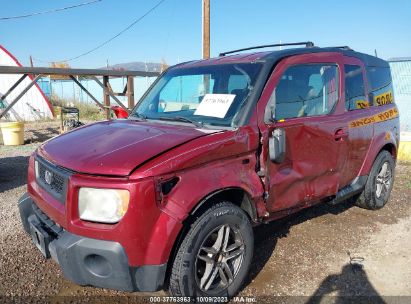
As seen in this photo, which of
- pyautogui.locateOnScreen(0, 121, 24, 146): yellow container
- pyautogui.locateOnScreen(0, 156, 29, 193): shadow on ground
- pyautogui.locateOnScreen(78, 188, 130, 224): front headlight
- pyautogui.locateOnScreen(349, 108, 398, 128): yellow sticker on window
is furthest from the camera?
pyautogui.locateOnScreen(0, 121, 24, 146): yellow container

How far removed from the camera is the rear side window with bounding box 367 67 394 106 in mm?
4455

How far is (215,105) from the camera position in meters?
3.16

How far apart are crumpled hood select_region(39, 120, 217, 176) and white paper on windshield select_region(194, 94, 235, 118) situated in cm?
31

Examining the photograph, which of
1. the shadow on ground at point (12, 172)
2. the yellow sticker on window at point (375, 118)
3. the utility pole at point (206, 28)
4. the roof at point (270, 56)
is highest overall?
the utility pole at point (206, 28)

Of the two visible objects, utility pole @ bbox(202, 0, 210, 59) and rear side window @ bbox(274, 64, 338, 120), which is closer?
rear side window @ bbox(274, 64, 338, 120)

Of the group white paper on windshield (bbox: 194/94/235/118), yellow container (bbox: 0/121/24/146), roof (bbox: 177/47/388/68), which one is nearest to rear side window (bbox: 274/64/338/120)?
roof (bbox: 177/47/388/68)

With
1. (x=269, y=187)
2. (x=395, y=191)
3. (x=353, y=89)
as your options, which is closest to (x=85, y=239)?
(x=269, y=187)

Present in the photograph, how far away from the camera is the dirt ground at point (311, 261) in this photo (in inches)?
119

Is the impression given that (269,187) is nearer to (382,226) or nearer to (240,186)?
(240,186)

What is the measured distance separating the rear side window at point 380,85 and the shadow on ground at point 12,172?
551 centimetres

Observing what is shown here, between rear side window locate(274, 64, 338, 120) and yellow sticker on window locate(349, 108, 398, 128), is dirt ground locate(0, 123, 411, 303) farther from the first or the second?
rear side window locate(274, 64, 338, 120)

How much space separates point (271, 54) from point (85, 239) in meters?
2.25

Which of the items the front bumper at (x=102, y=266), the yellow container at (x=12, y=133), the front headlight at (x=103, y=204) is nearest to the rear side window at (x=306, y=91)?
the front headlight at (x=103, y=204)

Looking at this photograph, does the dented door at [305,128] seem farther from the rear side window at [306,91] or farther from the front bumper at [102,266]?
the front bumper at [102,266]
